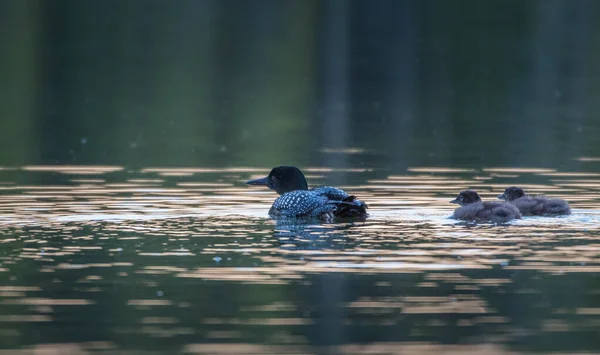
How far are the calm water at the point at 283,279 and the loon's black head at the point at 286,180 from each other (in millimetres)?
520

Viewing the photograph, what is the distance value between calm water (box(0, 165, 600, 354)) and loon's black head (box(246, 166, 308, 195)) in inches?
20.5

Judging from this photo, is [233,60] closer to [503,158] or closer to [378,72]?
[378,72]

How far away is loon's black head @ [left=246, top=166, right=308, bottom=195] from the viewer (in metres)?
13.6

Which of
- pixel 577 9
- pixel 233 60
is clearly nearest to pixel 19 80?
pixel 233 60

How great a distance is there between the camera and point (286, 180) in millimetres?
13711

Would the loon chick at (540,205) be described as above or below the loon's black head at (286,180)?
below

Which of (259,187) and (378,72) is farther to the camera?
(378,72)

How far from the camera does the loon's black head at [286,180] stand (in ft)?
44.7

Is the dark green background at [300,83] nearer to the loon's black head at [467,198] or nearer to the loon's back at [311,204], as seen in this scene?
the loon's black head at [467,198]

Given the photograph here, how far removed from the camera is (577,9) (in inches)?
2141

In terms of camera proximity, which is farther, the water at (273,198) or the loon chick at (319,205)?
the loon chick at (319,205)

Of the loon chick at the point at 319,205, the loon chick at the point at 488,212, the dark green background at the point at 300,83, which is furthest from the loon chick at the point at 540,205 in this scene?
the dark green background at the point at 300,83

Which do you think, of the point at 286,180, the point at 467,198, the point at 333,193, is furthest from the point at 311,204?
the point at 286,180

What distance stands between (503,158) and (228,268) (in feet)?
28.3
